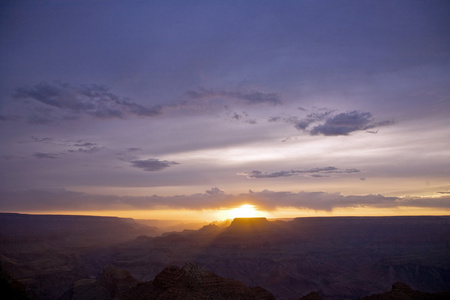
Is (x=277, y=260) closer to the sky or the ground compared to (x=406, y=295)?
closer to the ground

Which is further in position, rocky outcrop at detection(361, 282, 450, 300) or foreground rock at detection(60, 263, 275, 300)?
foreground rock at detection(60, 263, 275, 300)

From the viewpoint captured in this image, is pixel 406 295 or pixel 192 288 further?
pixel 192 288

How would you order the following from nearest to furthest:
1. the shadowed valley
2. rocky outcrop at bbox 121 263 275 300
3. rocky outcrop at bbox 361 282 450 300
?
rocky outcrop at bbox 361 282 450 300 < rocky outcrop at bbox 121 263 275 300 < the shadowed valley

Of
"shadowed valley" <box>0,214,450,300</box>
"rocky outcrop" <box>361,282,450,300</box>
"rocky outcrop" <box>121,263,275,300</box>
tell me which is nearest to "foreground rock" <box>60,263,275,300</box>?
"rocky outcrop" <box>121,263,275,300</box>

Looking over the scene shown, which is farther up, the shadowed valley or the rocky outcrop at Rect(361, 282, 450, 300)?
the rocky outcrop at Rect(361, 282, 450, 300)

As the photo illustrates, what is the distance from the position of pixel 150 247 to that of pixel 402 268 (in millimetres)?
116008

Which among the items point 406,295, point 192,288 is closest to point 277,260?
point 406,295

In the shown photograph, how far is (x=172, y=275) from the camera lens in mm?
45906

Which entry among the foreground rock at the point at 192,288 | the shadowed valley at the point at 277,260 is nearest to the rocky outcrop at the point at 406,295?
the foreground rock at the point at 192,288

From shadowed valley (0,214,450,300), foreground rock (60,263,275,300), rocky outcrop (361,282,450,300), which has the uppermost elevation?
foreground rock (60,263,275,300)

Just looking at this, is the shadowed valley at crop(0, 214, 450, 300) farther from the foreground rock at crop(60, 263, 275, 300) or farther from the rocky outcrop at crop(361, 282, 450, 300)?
the rocky outcrop at crop(361, 282, 450, 300)

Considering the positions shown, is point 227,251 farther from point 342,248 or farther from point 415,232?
point 415,232

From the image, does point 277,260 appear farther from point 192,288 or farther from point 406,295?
point 192,288

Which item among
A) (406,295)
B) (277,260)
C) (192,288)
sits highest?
(192,288)
